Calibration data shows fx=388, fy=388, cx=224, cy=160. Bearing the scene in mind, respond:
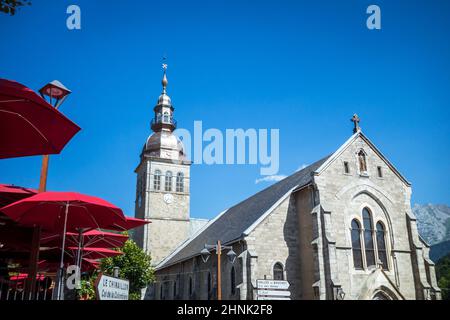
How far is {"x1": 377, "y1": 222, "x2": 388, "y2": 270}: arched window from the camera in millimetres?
22413

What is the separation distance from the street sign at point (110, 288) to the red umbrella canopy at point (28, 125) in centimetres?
274

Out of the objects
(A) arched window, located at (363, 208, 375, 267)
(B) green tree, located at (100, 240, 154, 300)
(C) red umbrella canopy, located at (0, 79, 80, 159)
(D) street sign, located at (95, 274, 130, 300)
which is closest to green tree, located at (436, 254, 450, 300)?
(A) arched window, located at (363, 208, 375, 267)

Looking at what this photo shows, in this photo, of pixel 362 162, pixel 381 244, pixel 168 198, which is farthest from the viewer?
pixel 168 198

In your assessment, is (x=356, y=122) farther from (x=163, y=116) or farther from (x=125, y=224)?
(x=163, y=116)

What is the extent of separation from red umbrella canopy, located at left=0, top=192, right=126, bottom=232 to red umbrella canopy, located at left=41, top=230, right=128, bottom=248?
78.2 inches

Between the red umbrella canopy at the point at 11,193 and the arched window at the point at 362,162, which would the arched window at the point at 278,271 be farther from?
the red umbrella canopy at the point at 11,193

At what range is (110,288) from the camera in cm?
611

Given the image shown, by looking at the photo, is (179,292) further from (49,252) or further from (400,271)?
(49,252)

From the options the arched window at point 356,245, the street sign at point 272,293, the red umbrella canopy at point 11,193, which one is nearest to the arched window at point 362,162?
the arched window at point 356,245

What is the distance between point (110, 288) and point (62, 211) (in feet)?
12.8

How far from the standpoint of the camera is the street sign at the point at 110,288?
5.74 meters

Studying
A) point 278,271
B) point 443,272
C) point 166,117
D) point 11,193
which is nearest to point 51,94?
point 11,193

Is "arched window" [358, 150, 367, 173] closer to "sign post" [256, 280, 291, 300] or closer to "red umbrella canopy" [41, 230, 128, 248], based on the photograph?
"sign post" [256, 280, 291, 300]
